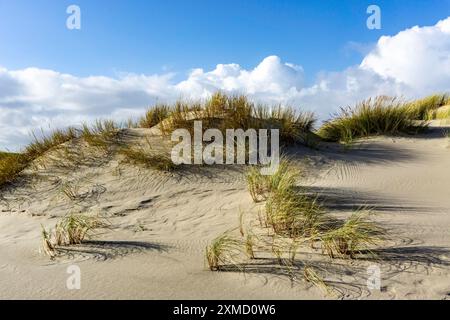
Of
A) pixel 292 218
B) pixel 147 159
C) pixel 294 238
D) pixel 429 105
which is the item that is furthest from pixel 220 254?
pixel 429 105

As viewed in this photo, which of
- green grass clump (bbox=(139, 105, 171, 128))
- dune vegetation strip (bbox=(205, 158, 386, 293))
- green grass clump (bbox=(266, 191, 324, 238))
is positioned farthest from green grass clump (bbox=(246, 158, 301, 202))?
green grass clump (bbox=(139, 105, 171, 128))

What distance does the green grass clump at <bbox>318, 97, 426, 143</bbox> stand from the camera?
31.4ft

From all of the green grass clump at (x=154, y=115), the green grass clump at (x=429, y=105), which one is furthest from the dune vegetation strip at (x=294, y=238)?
the green grass clump at (x=429, y=105)

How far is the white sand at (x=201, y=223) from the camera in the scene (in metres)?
3.71

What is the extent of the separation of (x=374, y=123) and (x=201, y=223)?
18.2 ft

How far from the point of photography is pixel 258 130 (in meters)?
7.93

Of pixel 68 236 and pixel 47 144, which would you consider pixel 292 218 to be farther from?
pixel 47 144

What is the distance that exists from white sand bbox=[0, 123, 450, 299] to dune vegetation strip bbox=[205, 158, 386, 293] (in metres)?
0.12

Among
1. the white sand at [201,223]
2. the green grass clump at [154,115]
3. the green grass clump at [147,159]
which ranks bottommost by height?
the white sand at [201,223]

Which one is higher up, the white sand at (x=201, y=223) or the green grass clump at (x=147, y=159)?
the green grass clump at (x=147, y=159)

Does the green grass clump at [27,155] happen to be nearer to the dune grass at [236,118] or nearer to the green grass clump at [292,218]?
the dune grass at [236,118]

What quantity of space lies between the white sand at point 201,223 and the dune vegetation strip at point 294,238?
121 millimetres

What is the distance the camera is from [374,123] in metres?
9.69

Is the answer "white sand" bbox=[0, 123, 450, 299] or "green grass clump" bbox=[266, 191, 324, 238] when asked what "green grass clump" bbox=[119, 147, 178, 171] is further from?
"green grass clump" bbox=[266, 191, 324, 238]
